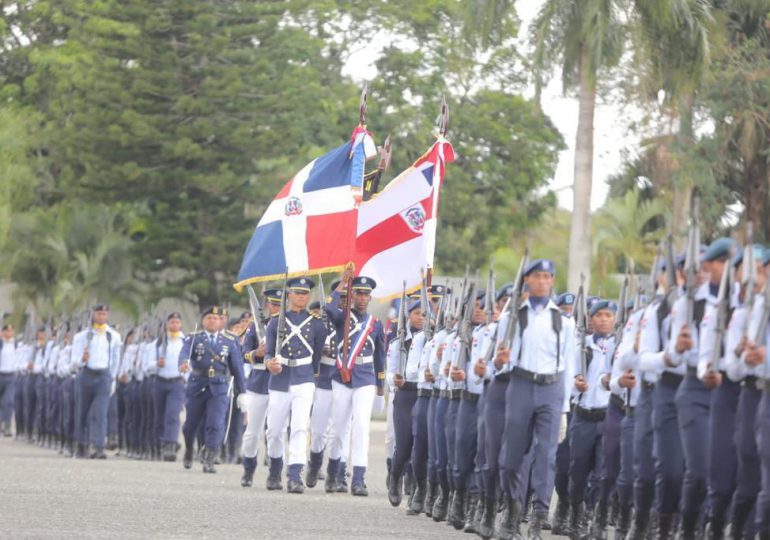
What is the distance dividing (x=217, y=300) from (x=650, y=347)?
3838 cm

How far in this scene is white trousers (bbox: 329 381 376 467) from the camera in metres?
19.4

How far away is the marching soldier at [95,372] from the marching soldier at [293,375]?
636 cm

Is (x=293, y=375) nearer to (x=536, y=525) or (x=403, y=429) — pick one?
(x=403, y=429)

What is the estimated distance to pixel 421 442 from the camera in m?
17.7

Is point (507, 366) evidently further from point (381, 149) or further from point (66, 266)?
point (66, 266)

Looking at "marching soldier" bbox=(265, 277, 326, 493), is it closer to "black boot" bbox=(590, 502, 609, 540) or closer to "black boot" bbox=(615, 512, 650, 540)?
"black boot" bbox=(590, 502, 609, 540)

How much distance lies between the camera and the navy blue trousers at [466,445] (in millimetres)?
15898

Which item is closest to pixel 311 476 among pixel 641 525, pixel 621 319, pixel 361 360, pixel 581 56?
pixel 361 360

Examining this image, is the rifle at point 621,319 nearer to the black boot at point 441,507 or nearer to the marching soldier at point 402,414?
the black boot at point 441,507

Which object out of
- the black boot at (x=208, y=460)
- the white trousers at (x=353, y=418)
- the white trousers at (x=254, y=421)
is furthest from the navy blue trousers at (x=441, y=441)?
the black boot at (x=208, y=460)

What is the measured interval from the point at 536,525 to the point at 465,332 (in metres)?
2.57

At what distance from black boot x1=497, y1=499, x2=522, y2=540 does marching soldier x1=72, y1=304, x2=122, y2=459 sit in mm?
13031

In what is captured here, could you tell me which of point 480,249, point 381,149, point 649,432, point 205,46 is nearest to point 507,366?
Answer: point 649,432

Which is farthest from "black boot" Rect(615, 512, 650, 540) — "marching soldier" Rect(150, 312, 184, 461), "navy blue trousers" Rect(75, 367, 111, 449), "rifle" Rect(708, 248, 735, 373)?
"marching soldier" Rect(150, 312, 184, 461)
